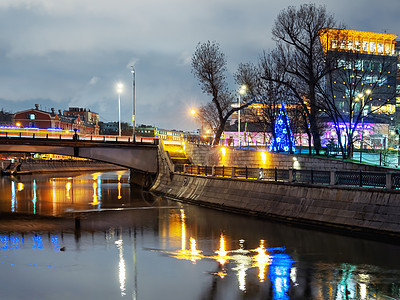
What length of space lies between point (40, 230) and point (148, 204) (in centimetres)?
1764

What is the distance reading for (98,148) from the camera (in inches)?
2657

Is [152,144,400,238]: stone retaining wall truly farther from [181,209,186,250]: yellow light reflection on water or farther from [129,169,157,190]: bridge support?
[129,169,157,190]: bridge support

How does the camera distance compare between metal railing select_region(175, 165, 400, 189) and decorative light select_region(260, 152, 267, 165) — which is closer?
metal railing select_region(175, 165, 400, 189)

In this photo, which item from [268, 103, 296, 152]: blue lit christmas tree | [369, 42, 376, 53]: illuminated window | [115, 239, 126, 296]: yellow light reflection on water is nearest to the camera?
[115, 239, 126, 296]: yellow light reflection on water

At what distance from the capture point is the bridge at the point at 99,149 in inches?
2530

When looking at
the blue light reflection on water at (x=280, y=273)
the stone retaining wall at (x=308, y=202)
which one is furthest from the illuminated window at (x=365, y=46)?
the blue light reflection on water at (x=280, y=273)

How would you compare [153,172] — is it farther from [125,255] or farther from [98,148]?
[125,255]

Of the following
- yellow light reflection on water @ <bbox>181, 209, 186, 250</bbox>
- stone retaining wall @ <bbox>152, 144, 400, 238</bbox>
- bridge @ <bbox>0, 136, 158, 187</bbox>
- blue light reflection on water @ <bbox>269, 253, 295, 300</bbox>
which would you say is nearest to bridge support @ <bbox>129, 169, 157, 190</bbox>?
bridge @ <bbox>0, 136, 158, 187</bbox>

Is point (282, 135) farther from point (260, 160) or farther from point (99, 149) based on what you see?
point (99, 149)

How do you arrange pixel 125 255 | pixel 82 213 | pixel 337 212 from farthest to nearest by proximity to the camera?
1. pixel 82 213
2. pixel 337 212
3. pixel 125 255

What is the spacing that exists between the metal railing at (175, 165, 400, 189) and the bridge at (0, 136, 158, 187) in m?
20.2

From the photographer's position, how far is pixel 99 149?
67.6 metres

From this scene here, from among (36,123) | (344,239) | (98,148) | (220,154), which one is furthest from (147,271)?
(36,123)

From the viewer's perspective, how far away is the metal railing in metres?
29.1
